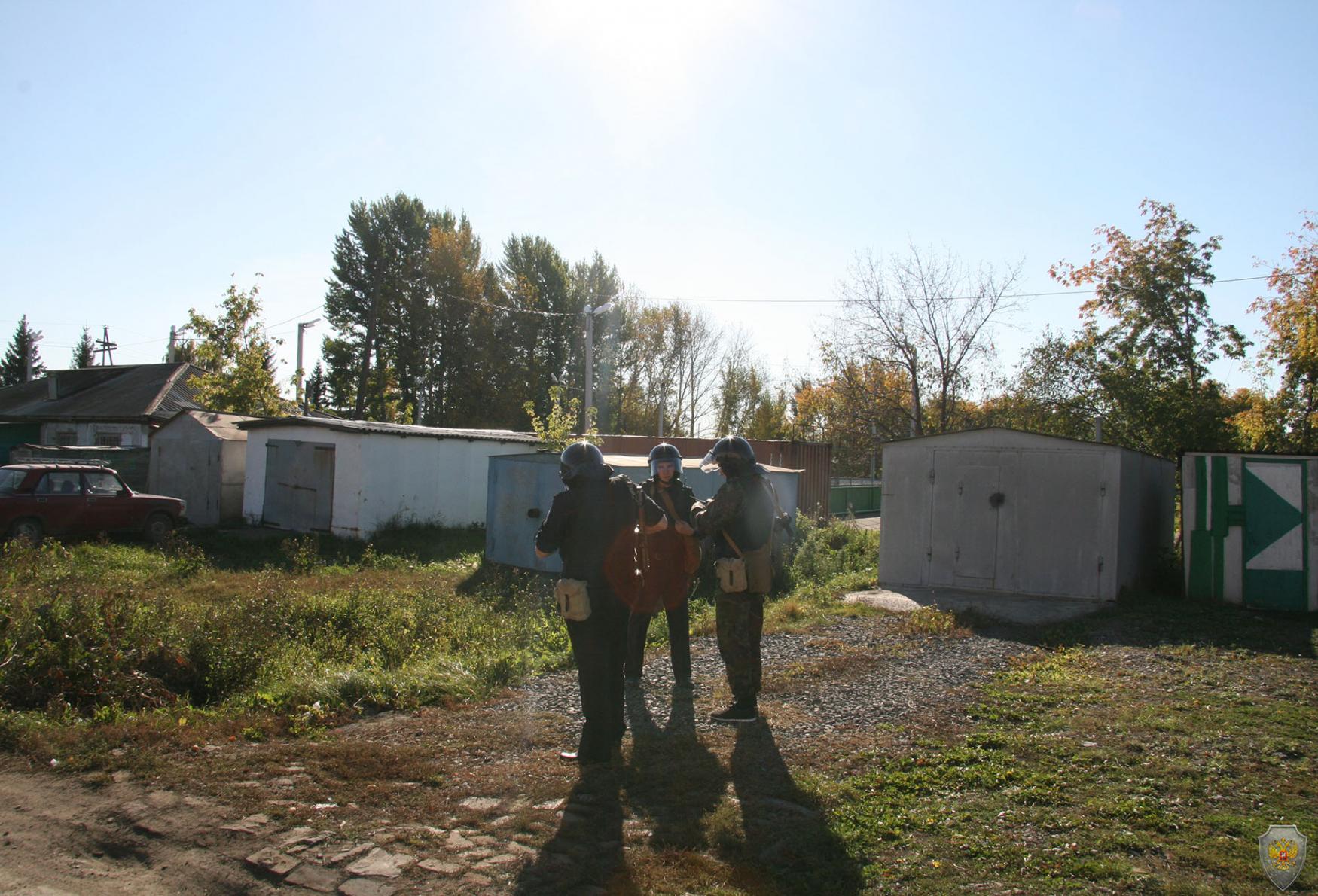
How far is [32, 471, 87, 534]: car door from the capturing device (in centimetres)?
1518

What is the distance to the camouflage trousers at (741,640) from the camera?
19.5 ft

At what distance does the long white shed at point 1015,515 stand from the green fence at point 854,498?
41.7 feet

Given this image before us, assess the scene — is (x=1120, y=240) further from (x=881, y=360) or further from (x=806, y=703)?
(x=806, y=703)

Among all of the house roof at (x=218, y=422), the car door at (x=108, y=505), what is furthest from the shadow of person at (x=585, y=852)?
the house roof at (x=218, y=422)

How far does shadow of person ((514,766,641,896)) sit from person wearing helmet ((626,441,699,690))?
6.90 feet

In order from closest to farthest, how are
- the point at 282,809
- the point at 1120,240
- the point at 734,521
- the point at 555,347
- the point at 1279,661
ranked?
the point at 282,809, the point at 734,521, the point at 1279,661, the point at 1120,240, the point at 555,347

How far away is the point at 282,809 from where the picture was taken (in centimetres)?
421

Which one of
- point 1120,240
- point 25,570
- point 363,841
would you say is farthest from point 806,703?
point 1120,240

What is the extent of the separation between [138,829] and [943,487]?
10.5 metres

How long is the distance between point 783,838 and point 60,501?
52.3 ft

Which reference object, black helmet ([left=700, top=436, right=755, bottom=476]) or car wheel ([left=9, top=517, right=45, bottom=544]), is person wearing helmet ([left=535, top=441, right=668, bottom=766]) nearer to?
black helmet ([left=700, top=436, right=755, bottom=476])

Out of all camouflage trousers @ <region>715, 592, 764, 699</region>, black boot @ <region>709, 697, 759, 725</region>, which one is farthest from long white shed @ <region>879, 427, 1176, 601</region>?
black boot @ <region>709, 697, 759, 725</region>

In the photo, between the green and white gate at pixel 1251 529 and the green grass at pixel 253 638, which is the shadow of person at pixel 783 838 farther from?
the green and white gate at pixel 1251 529

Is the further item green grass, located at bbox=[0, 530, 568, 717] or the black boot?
green grass, located at bbox=[0, 530, 568, 717]
